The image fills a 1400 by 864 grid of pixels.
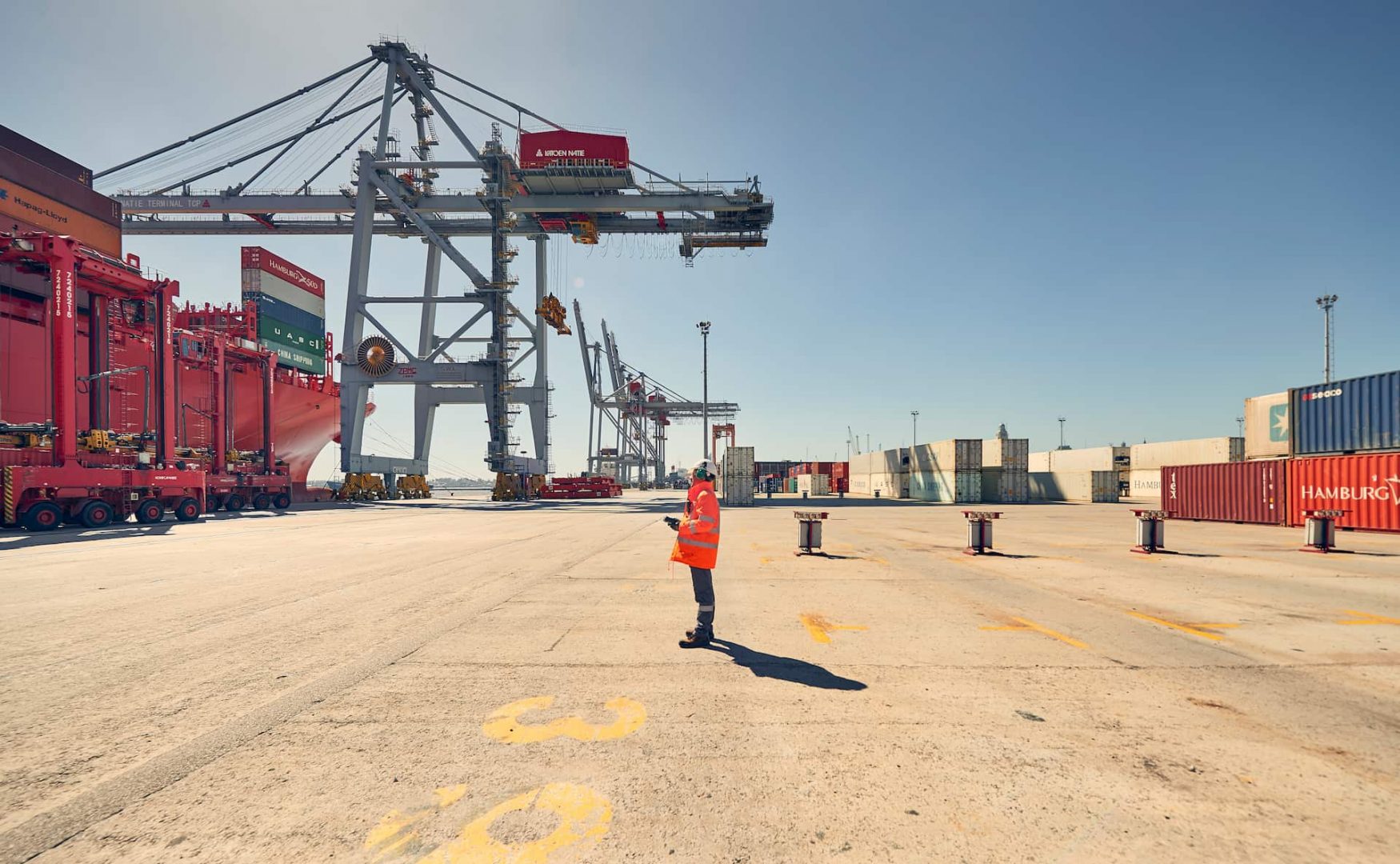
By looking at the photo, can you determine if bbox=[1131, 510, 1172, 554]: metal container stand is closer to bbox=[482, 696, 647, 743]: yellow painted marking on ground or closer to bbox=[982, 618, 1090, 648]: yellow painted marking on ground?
bbox=[982, 618, 1090, 648]: yellow painted marking on ground

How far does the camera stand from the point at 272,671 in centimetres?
468

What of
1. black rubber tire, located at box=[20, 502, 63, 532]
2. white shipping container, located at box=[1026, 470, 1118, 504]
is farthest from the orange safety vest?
white shipping container, located at box=[1026, 470, 1118, 504]

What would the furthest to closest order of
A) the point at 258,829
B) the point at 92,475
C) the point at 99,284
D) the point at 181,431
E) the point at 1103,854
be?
the point at 181,431
the point at 99,284
the point at 92,475
the point at 258,829
the point at 1103,854

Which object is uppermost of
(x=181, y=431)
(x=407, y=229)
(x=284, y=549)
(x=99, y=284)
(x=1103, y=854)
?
(x=407, y=229)

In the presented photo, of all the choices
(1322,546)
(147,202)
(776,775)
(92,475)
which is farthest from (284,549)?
(147,202)

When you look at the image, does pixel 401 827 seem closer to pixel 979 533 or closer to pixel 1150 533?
pixel 979 533

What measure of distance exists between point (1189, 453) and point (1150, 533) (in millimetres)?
37439

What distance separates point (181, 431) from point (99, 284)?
851cm

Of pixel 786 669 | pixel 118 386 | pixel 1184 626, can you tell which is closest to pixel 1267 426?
pixel 1184 626

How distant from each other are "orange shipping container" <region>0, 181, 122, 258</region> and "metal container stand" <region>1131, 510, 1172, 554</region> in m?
42.9

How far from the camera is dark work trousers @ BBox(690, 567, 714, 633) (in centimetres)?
539

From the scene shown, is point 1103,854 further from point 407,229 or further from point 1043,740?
point 407,229

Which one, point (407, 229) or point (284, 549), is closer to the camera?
point (284, 549)

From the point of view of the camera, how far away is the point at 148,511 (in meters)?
19.8
